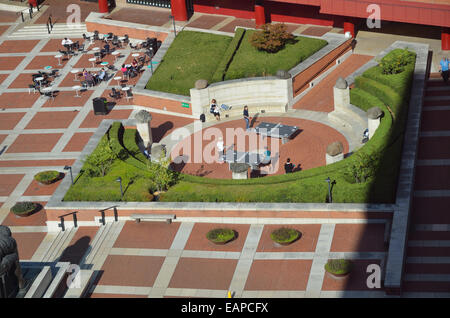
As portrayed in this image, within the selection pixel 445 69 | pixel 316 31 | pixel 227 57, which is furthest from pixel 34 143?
pixel 445 69

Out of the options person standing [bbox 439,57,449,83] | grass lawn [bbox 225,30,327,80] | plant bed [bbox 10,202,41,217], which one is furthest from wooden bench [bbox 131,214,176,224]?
person standing [bbox 439,57,449,83]

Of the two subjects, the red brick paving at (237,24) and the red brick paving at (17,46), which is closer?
the red brick paving at (237,24)

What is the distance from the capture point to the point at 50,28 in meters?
79.1

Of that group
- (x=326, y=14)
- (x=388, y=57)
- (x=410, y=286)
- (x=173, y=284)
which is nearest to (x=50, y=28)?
(x=326, y=14)

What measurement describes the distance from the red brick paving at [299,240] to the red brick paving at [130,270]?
5512 mm

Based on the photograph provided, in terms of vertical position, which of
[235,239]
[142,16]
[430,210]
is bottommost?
[235,239]

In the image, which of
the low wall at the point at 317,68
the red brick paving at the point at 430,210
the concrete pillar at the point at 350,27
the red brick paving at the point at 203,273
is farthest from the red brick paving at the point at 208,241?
the concrete pillar at the point at 350,27

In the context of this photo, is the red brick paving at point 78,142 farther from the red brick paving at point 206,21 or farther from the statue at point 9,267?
the statue at point 9,267

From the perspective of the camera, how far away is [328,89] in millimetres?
64062

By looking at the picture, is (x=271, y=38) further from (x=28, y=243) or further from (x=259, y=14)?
(x=28, y=243)

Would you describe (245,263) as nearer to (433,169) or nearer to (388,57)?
(433,169)

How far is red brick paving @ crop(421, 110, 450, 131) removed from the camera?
2163 inches

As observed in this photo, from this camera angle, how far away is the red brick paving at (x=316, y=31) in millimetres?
69750

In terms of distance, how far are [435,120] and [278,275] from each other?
18.3 meters
